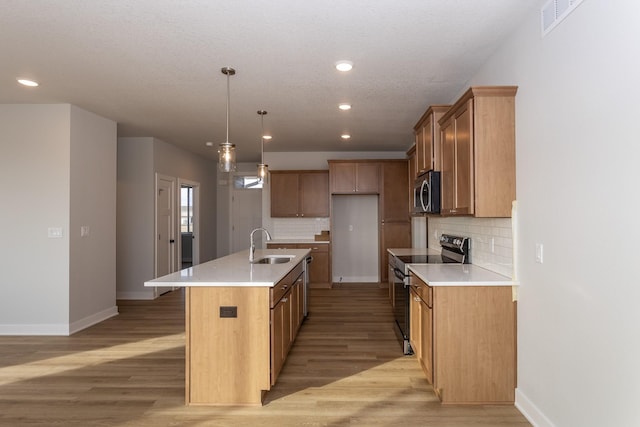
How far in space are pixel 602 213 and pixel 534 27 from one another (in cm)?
135

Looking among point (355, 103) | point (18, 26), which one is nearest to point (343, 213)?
point (355, 103)

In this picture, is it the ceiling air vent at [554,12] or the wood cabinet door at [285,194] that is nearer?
the ceiling air vent at [554,12]

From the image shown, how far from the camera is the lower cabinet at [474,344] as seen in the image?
2705 millimetres

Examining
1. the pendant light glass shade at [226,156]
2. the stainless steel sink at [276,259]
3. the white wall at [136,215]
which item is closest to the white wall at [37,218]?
the white wall at [136,215]

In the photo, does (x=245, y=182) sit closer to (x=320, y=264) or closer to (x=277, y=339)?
(x=320, y=264)

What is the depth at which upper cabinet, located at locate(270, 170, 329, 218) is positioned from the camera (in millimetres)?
7324

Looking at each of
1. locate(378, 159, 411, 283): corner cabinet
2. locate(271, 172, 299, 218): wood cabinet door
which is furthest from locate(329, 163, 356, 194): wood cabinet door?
locate(271, 172, 299, 218): wood cabinet door

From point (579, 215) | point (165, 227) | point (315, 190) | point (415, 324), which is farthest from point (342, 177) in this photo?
point (579, 215)

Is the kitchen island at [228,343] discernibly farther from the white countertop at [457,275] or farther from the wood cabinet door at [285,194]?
the wood cabinet door at [285,194]

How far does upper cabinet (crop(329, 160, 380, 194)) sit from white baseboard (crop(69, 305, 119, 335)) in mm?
3935

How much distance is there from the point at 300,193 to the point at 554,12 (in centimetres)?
542

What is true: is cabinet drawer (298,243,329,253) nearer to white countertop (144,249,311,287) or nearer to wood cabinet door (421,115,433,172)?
white countertop (144,249,311,287)

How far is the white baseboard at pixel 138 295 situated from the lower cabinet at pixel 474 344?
5.05 metres

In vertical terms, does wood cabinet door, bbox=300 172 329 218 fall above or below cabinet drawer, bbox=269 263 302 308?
above
